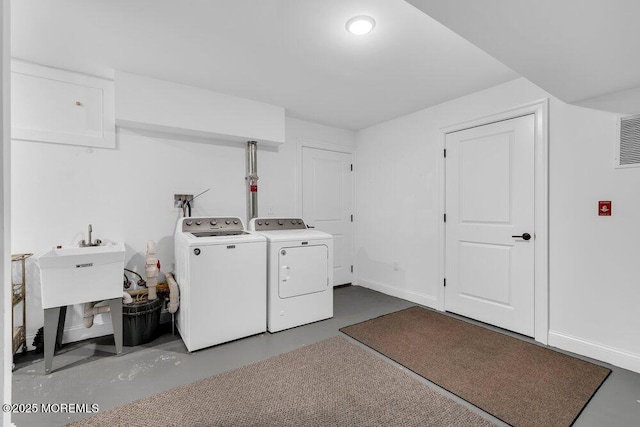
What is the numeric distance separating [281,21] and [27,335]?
333 cm

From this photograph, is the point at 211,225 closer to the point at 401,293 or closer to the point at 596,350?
the point at 401,293

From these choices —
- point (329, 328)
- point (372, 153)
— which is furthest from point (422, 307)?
point (372, 153)

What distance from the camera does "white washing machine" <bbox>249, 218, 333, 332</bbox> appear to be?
2.88 m

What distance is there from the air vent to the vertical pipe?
11.0ft

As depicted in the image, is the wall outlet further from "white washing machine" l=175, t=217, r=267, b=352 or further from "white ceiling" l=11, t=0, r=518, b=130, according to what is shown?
"white ceiling" l=11, t=0, r=518, b=130

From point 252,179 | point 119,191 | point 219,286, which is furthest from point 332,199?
point 119,191

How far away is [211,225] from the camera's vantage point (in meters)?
3.10

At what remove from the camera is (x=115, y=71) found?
2604 millimetres

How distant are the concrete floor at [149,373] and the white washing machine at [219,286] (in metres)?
0.14

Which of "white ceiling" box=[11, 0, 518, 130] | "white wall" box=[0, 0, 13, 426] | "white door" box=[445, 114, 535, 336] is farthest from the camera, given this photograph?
"white door" box=[445, 114, 535, 336]

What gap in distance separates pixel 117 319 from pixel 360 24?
2969 millimetres

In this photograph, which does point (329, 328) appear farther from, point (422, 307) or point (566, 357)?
point (566, 357)

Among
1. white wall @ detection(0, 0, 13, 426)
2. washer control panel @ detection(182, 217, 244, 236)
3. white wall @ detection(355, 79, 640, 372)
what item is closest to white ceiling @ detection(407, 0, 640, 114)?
white wall @ detection(355, 79, 640, 372)

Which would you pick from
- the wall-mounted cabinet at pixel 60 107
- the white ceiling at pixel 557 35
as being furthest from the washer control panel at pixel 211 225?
the white ceiling at pixel 557 35
